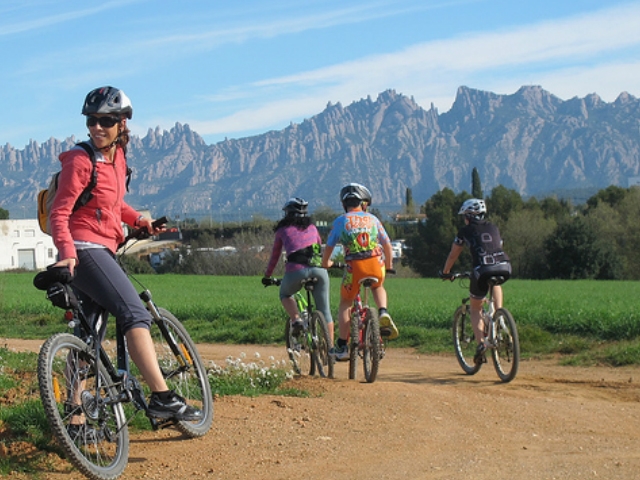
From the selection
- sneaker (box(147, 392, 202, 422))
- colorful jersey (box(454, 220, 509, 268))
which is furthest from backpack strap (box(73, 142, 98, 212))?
colorful jersey (box(454, 220, 509, 268))

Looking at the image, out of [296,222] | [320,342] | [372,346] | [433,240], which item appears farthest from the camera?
[433,240]

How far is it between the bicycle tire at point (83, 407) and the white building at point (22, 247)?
121645 mm

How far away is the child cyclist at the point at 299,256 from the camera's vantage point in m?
10.8

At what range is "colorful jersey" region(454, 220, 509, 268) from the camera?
10.8 meters

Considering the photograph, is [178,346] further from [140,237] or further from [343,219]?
[343,219]

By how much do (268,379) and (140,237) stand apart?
2803 mm

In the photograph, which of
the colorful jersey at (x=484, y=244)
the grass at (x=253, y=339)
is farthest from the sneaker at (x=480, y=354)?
the grass at (x=253, y=339)

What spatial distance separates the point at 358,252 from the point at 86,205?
16.2 feet

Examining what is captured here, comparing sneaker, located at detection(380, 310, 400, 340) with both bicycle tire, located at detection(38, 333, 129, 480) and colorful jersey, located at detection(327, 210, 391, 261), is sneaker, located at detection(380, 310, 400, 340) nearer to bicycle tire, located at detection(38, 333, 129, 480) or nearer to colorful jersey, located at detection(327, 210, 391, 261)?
colorful jersey, located at detection(327, 210, 391, 261)

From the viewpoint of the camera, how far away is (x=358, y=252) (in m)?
9.96

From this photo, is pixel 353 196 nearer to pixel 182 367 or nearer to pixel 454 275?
pixel 454 275

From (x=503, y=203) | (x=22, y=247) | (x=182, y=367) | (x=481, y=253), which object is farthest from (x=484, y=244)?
(x=22, y=247)

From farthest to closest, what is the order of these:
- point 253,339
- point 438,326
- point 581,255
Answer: point 581,255 → point 438,326 → point 253,339

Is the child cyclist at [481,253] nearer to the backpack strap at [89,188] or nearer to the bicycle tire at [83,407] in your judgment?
the backpack strap at [89,188]
